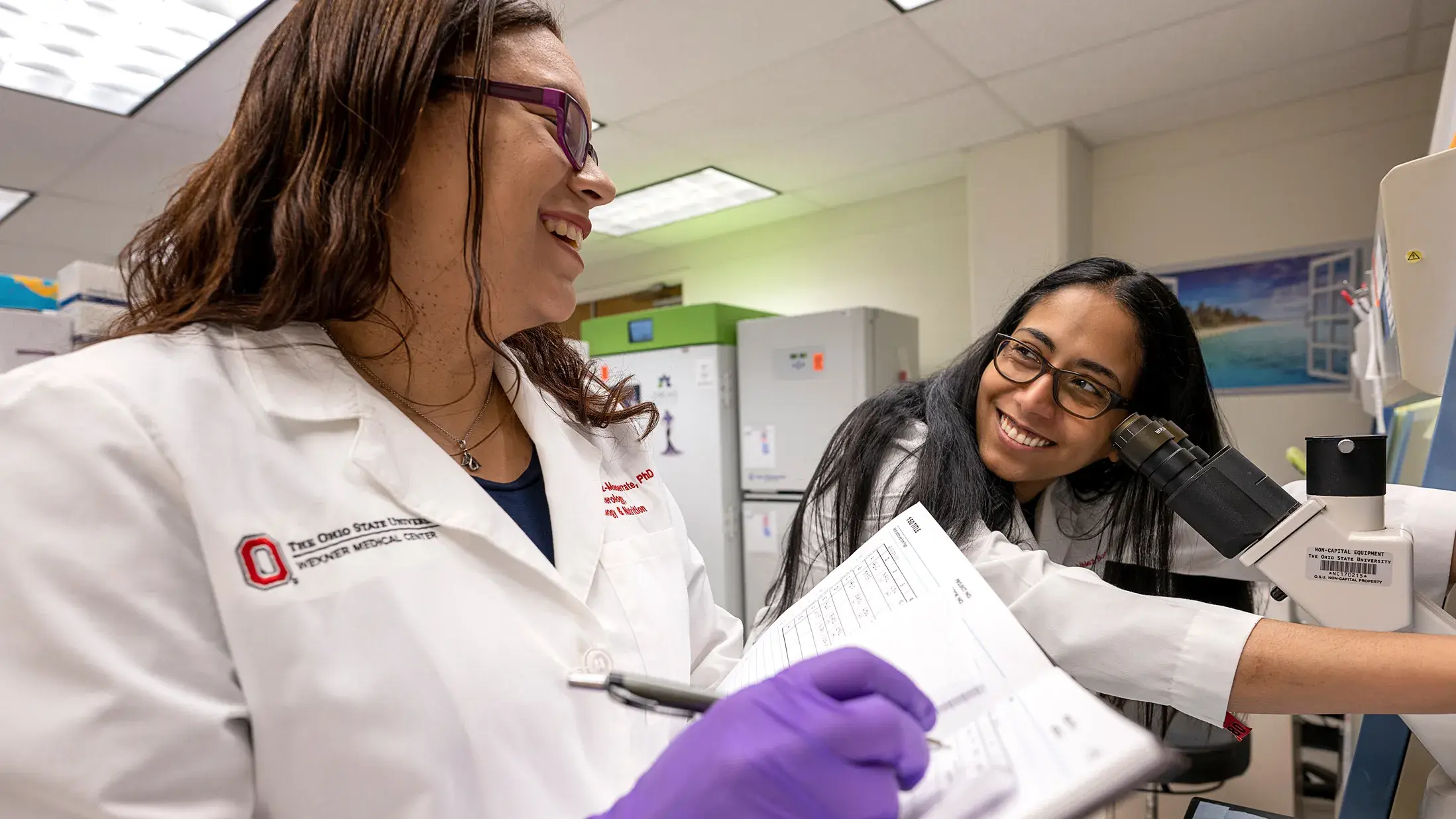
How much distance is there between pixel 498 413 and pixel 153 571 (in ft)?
1.26

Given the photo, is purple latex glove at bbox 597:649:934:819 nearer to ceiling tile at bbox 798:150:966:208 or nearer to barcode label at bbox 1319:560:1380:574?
barcode label at bbox 1319:560:1380:574

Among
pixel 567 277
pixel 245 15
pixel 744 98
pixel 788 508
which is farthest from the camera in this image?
pixel 788 508

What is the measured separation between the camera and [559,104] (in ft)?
2.39

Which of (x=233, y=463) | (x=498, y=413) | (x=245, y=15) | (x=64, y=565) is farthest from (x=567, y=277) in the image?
(x=245, y=15)

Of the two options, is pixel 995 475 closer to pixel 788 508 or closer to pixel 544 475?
pixel 544 475

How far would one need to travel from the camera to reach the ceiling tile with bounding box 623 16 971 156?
2.62 m

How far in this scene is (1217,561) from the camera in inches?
50.3

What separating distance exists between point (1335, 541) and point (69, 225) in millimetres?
5160

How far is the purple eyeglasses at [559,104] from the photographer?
690 mm

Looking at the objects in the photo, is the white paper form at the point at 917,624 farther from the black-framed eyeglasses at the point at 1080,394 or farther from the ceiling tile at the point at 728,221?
the ceiling tile at the point at 728,221

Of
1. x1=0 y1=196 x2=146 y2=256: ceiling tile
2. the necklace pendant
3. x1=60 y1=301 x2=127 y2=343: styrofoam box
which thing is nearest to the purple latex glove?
the necklace pendant

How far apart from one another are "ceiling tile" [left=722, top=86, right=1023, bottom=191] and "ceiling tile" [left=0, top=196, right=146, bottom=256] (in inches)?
116

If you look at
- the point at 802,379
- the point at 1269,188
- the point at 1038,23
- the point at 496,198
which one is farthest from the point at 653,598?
the point at 1269,188

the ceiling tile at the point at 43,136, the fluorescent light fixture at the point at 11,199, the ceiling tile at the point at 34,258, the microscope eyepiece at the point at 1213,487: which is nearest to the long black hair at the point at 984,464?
the microscope eyepiece at the point at 1213,487
